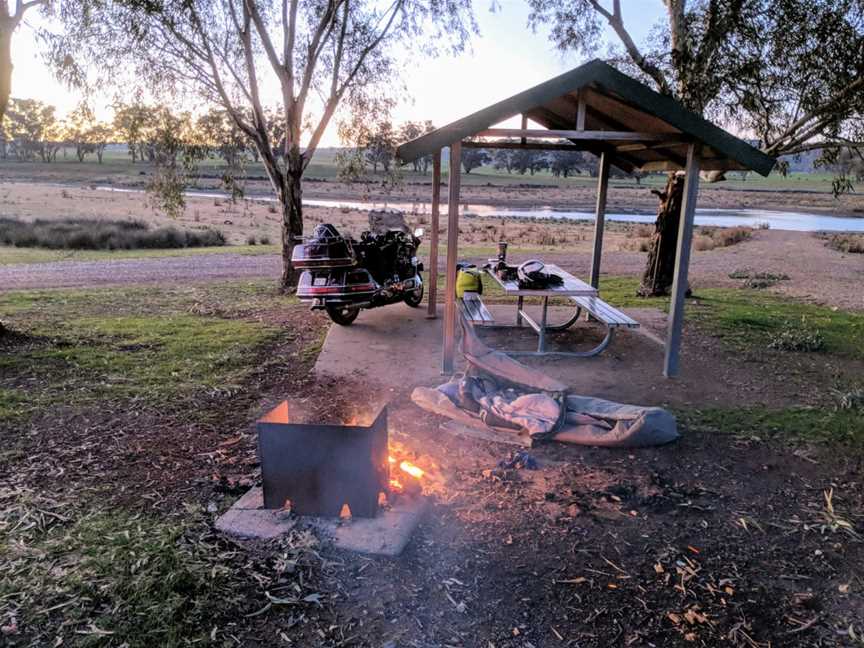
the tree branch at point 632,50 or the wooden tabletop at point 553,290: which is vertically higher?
the tree branch at point 632,50

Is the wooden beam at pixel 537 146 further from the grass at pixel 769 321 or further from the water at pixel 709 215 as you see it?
the water at pixel 709 215

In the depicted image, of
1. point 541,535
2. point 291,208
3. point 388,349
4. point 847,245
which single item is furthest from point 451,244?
point 847,245

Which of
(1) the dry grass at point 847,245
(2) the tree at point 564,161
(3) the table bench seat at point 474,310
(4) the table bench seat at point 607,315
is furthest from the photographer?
(2) the tree at point 564,161

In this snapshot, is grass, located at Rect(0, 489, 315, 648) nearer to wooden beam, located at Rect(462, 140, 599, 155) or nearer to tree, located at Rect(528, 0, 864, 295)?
wooden beam, located at Rect(462, 140, 599, 155)

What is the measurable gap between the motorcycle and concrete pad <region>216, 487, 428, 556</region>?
171 inches

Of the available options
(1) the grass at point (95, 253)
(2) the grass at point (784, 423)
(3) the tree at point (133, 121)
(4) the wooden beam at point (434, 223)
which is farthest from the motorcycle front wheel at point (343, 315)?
(1) the grass at point (95, 253)

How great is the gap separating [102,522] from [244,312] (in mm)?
6571

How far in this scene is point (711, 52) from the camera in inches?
385

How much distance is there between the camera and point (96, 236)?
21250mm

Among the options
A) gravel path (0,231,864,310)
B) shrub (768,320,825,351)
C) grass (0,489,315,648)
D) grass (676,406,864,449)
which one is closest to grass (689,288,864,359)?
shrub (768,320,825,351)

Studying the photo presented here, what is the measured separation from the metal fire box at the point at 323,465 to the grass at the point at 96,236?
767 inches

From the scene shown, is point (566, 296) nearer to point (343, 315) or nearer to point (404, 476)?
point (343, 315)

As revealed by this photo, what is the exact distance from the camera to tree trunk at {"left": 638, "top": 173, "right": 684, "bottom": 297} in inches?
431

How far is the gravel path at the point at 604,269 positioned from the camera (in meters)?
13.2
